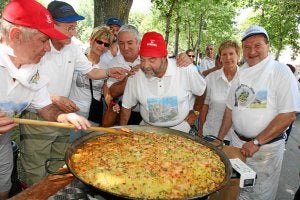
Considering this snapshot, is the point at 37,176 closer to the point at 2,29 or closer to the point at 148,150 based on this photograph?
the point at 148,150

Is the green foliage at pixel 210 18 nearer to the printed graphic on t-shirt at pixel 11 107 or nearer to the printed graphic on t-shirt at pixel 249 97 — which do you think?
the printed graphic on t-shirt at pixel 249 97

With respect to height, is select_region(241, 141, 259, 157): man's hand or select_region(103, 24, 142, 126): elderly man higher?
select_region(103, 24, 142, 126): elderly man

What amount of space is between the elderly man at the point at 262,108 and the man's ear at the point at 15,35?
2870 millimetres

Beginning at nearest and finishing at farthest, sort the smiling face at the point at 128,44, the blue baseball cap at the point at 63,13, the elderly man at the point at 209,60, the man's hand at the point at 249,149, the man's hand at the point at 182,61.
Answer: the man's hand at the point at 249,149 < the blue baseball cap at the point at 63,13 < the man's hand at the point at 182,61 < the smiling face at the point at 128,44 < the elderly man at the point at 209,60

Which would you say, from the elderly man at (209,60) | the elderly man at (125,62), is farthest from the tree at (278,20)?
the elderly man at (125,62)

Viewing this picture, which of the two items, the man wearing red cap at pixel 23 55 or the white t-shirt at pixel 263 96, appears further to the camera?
the white t-shirt at pixel 263 96

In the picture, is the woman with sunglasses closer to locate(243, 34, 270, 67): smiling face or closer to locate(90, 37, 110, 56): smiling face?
locate(90, 37, 110, 56): smiling face

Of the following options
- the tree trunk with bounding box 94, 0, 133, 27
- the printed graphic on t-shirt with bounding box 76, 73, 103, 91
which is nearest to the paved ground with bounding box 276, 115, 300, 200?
the printed graphic on t-shirt with bounding box 76, 73, 103, 91

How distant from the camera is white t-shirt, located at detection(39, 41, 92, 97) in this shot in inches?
174

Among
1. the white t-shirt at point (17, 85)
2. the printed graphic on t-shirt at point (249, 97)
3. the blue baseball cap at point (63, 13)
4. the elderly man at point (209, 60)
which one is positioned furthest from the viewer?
the elderly man at point (209, 60)

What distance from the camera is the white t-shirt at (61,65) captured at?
174 inches

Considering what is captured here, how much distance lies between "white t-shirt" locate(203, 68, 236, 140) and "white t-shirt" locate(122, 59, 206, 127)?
1.11 meters

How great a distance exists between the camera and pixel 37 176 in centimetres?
466

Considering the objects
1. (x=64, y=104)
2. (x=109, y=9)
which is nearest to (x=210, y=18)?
(x=109, y=9)
